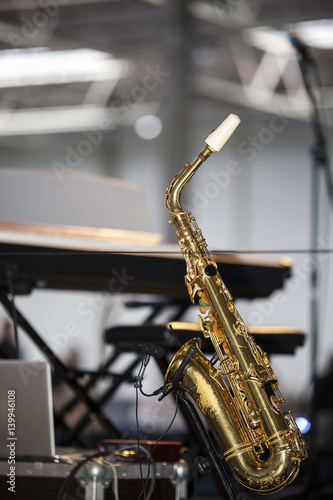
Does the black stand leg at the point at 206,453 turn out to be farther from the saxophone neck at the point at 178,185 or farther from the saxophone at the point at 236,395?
the saxophone neck at the point at 178,185

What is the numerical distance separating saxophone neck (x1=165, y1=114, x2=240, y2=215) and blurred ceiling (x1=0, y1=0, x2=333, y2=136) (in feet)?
16.7

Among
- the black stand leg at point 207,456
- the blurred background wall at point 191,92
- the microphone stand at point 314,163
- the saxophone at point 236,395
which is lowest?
the black stand leg at point 207,456

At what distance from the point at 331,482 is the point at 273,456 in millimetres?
1994

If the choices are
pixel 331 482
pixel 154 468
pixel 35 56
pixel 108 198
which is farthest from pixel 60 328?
pixel 154 468

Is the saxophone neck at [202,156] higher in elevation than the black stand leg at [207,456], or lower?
higher

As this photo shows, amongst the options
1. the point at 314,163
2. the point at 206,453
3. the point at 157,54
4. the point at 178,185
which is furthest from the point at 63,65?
the point at 206,453

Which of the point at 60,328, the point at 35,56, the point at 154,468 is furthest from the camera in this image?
the point at 35,56

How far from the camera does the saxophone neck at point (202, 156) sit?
1846 millimetres

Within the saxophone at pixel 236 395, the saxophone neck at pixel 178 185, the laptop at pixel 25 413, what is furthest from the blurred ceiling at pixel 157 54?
the laptop at pixel 25 413

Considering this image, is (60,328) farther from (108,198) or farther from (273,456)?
(273,456)

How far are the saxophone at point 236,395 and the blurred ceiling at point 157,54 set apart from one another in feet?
17.2

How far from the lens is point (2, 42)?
7.53 meters

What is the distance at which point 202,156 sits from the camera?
189cm

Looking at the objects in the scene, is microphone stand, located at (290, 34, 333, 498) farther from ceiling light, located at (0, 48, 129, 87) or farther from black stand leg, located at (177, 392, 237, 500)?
ceiling light, located at (0, 48, 129, 87)
